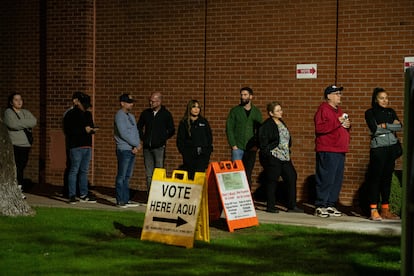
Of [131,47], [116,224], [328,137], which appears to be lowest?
[116,224]

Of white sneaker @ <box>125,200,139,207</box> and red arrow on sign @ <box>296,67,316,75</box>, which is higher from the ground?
red arrow on sign @ <box>296,67,316,75</box>

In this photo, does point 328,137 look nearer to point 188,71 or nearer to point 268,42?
point 268,42

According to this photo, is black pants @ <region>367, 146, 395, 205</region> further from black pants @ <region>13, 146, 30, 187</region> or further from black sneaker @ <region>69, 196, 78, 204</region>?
black pants @ <region>13, 146, 30, 187</region>

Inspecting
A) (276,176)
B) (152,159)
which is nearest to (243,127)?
(276,176)

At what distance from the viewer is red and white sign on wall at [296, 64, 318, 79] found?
1562 centimetres

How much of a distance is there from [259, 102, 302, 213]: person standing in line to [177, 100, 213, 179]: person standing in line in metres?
0.99

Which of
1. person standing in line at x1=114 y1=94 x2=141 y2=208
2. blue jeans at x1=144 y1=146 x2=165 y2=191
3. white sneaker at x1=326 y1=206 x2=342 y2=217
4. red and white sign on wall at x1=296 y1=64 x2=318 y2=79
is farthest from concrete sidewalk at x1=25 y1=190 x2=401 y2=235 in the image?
red and white sign on wall at x1=296 y1=64 x2=318 y2=79

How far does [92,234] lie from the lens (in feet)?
36.7

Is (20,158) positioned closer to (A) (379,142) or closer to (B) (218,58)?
(B) (218,58)

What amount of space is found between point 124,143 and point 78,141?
937 millimetres

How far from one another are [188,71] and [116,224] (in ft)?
18.4

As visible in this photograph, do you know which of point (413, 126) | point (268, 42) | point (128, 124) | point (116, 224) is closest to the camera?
point (413, 126)

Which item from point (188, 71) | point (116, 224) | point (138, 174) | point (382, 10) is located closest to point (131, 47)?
point (188, 71)

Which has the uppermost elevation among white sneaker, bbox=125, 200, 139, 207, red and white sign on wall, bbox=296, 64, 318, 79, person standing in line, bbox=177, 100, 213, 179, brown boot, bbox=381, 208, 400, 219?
red and white sign on wall, bbox=296, 64, 318, 79
